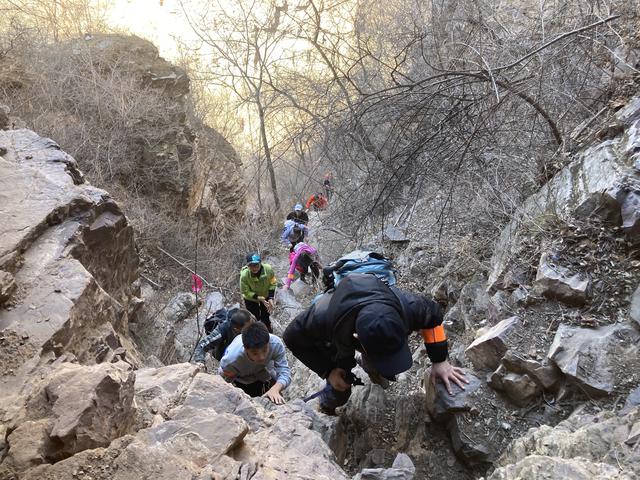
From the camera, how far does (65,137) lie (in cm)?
957

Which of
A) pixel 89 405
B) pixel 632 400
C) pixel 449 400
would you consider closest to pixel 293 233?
pixel 449 400

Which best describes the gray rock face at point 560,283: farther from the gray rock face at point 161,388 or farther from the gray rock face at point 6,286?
the gray rock face at point 6,286

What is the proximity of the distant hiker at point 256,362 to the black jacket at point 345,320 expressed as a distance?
0.61m

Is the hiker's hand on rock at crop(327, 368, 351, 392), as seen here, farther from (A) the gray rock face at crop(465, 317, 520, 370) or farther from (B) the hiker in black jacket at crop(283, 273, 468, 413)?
(A) the gray rock face at crop(465, 317, 520, 370)

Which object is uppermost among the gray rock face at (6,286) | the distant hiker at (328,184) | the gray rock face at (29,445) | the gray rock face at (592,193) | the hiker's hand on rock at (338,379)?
the gray rock face at (592,193)

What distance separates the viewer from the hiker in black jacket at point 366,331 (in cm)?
248

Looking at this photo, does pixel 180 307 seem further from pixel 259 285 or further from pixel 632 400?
pixel 632 400

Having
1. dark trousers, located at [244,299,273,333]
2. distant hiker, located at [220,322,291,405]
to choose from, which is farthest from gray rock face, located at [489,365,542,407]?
dark trousers, located at [244,299,273,333]

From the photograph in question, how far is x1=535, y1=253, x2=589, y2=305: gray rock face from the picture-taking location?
3.10m

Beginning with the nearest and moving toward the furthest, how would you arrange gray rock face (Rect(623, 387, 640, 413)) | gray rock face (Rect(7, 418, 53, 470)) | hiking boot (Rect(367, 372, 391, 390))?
gray rock face (Rect(7, 418, 53, 470)), gray rock face (Rect(623, 387, 640, 413)), hiking boot (Rect(367, 372, 391, 390))

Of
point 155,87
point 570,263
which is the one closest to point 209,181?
point 155,87

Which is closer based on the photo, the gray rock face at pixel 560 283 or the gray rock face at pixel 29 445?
the gray rock face at pixel 29 445

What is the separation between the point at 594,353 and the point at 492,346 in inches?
25.1

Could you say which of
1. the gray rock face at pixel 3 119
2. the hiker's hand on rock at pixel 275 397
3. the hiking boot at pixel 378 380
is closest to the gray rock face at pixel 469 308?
the hiking boot at pixel 378 380
